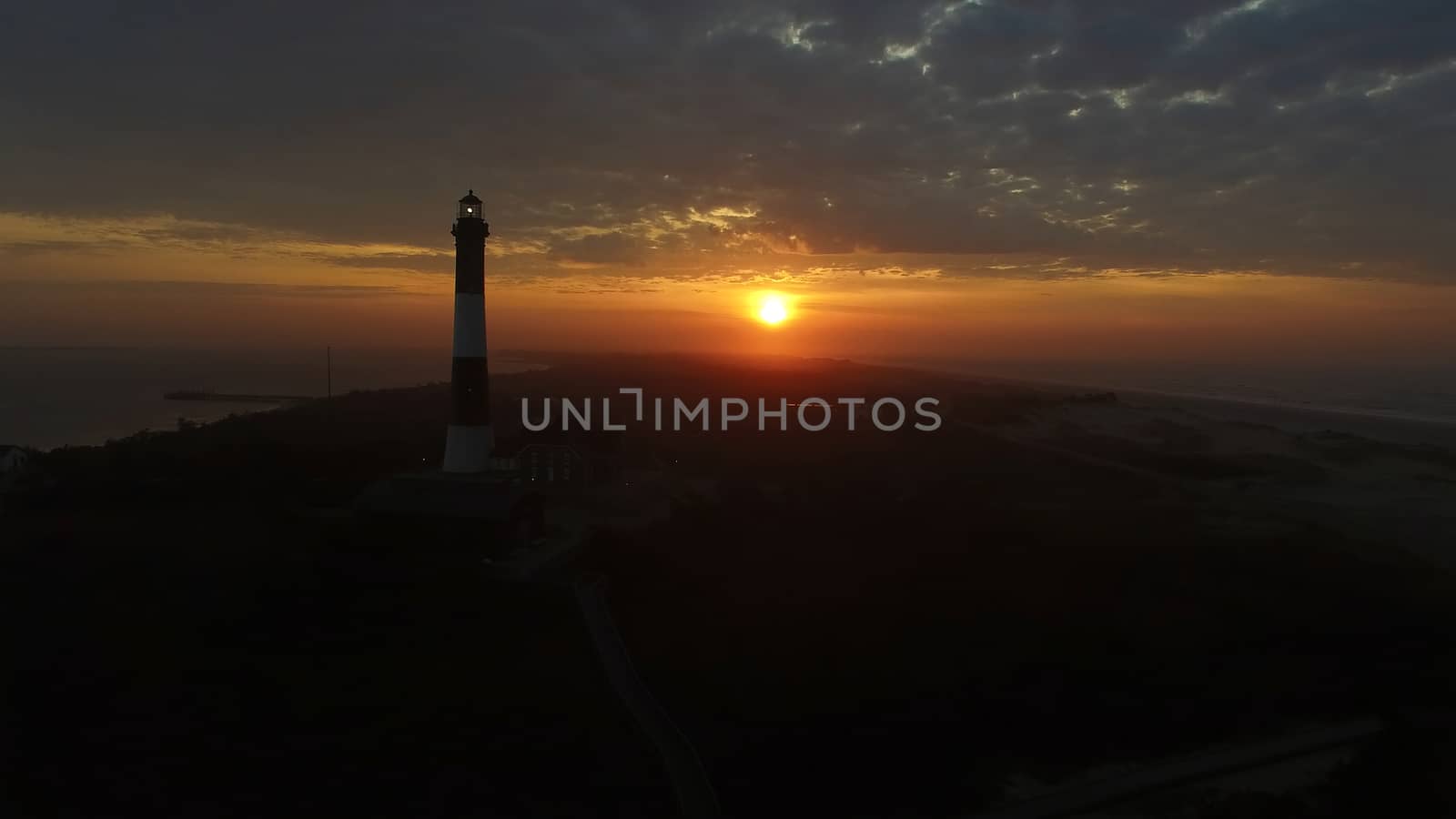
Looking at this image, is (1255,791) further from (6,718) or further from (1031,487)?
(1031,487)

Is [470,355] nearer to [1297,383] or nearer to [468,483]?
[468,483]

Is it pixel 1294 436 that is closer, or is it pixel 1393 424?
pixel 1294 436

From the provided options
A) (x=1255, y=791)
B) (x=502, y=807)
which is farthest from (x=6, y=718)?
(x=1255, y=791)

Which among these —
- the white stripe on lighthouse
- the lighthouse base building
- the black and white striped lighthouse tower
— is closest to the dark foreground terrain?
the lighthouse base building

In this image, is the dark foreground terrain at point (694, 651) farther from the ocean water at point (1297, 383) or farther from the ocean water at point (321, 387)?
the ocean water at point (1297, 383)

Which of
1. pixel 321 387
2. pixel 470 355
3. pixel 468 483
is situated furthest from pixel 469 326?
pixel 321 387

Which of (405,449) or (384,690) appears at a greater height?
(405,449)
